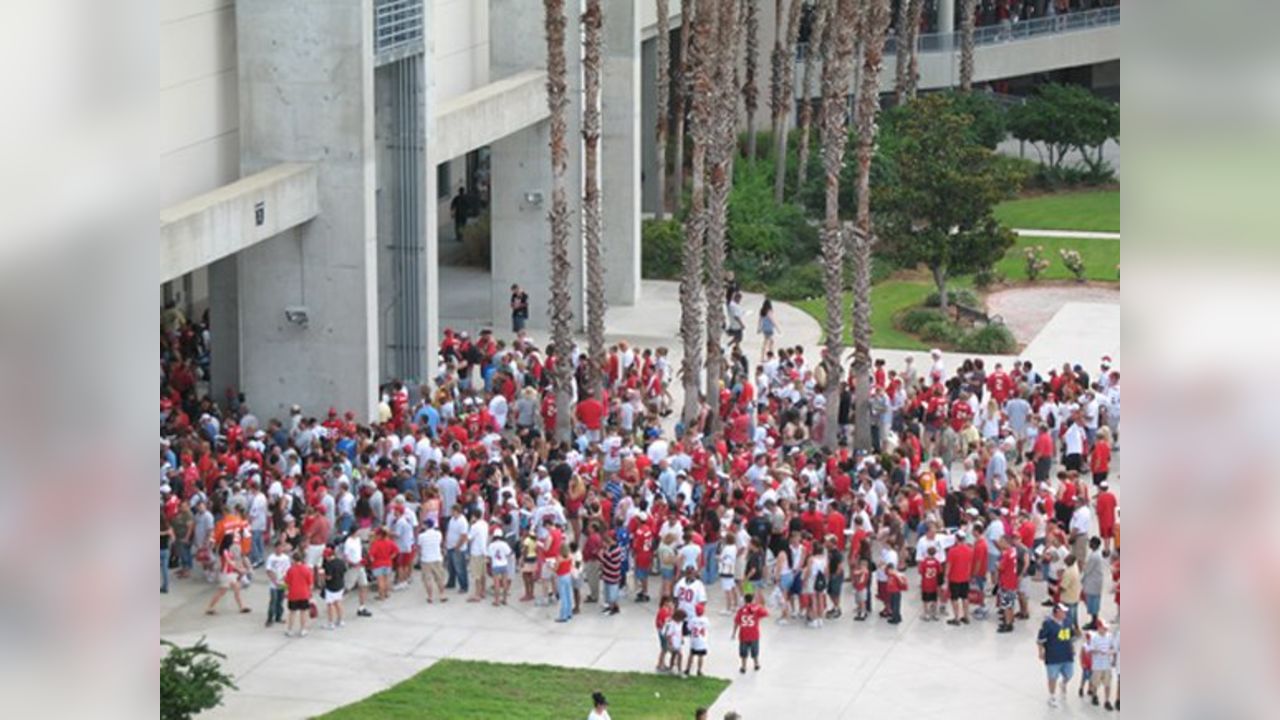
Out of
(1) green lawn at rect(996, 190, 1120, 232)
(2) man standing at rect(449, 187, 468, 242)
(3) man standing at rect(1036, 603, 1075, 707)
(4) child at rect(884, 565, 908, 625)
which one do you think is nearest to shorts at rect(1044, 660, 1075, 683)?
(3) man standing at rect(1036, 603, 1075, 707)

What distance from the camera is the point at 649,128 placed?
6069 centimetres

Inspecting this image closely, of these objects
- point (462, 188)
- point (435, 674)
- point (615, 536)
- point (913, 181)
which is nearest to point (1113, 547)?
point (615, 536)

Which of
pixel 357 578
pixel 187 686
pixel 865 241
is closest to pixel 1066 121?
pixel 865 241

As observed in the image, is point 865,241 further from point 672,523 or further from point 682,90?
point 682,90

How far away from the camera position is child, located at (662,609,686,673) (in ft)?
77.7

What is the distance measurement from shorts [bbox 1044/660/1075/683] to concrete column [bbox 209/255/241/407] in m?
17.3

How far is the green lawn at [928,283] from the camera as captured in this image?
149ft

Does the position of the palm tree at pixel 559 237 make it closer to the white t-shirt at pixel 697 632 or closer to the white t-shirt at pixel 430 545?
the white t-shirt at pixel 430 545

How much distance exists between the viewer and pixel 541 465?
30359 millimetres

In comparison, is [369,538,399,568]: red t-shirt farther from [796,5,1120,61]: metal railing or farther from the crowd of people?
[796,5,1120,61]: metal railing
